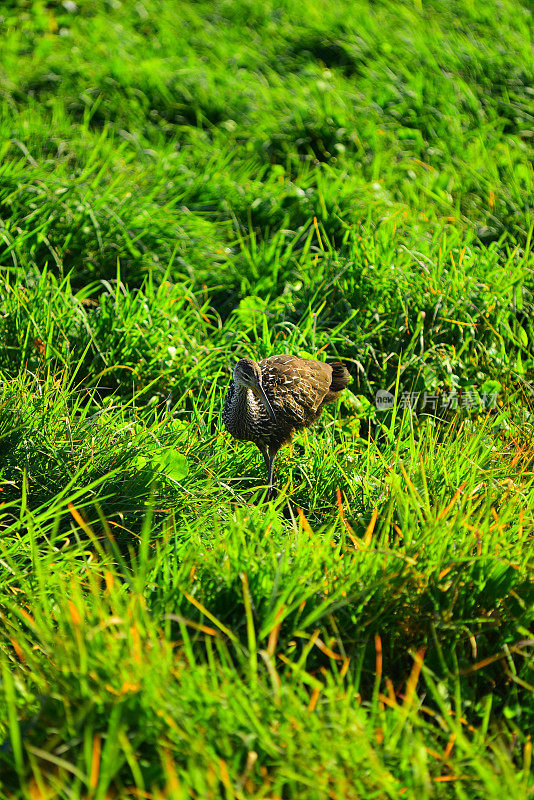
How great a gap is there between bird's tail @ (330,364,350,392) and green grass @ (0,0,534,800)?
0.13 m

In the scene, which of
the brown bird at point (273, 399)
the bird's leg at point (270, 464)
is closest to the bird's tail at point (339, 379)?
the brown bird at point (273, 399)

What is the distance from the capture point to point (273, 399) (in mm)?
3621

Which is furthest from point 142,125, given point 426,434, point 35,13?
point 426,434

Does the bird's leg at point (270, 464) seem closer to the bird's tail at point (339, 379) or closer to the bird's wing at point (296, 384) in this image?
the bird's wing at point (296, 384)

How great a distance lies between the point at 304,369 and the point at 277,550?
122cm

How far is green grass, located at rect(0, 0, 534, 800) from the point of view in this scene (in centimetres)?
211

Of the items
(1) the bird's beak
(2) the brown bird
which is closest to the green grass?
(2) the brown bird

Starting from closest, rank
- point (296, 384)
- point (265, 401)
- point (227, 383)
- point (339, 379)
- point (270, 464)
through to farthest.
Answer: point (265, 401) < point (270, 464) < point (296, 384) < point (339, 379) < point (227, 383)

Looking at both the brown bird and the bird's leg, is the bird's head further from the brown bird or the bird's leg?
the bird's leg

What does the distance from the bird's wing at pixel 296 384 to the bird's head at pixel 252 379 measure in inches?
5.3

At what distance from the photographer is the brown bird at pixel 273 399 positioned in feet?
11.5

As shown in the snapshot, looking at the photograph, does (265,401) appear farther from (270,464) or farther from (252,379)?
(270,464)

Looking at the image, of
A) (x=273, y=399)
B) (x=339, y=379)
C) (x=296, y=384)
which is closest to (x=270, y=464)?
(x=273, y=399)

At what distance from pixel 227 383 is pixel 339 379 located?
0.65 meters
